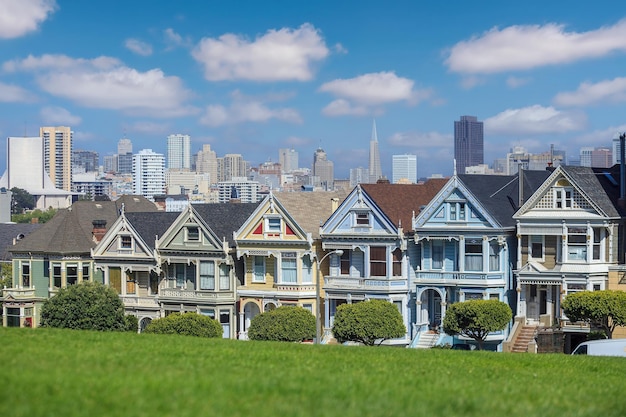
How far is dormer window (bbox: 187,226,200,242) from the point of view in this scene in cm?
6204

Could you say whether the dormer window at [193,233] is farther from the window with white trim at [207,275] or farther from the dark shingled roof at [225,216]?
the window with white trim at [207,275]

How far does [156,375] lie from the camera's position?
Answer: 981 inches

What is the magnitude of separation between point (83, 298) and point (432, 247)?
17854 mm

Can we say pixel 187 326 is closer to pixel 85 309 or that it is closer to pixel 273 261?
pixel 85 309

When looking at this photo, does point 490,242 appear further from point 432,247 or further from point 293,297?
point 293,297

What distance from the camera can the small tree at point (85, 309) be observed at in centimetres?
5875

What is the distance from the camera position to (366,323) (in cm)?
5278

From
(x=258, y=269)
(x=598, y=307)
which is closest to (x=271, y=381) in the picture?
(x=598, y=307)

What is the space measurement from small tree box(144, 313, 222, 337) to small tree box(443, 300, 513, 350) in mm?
11429

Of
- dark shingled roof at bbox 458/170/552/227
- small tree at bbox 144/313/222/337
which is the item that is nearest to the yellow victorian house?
small tree at bbox 144/313/222/337

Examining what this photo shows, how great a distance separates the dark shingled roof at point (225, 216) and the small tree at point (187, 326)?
6.15 metres

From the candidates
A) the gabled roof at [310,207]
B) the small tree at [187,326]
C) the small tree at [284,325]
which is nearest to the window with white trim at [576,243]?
the small tree at [284,325]

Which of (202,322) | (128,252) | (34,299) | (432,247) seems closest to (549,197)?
(432,247)

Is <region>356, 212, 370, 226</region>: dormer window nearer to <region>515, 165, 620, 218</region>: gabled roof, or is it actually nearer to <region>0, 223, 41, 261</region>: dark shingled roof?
<region>515, 165, 620, 218</region>: gabled roof
